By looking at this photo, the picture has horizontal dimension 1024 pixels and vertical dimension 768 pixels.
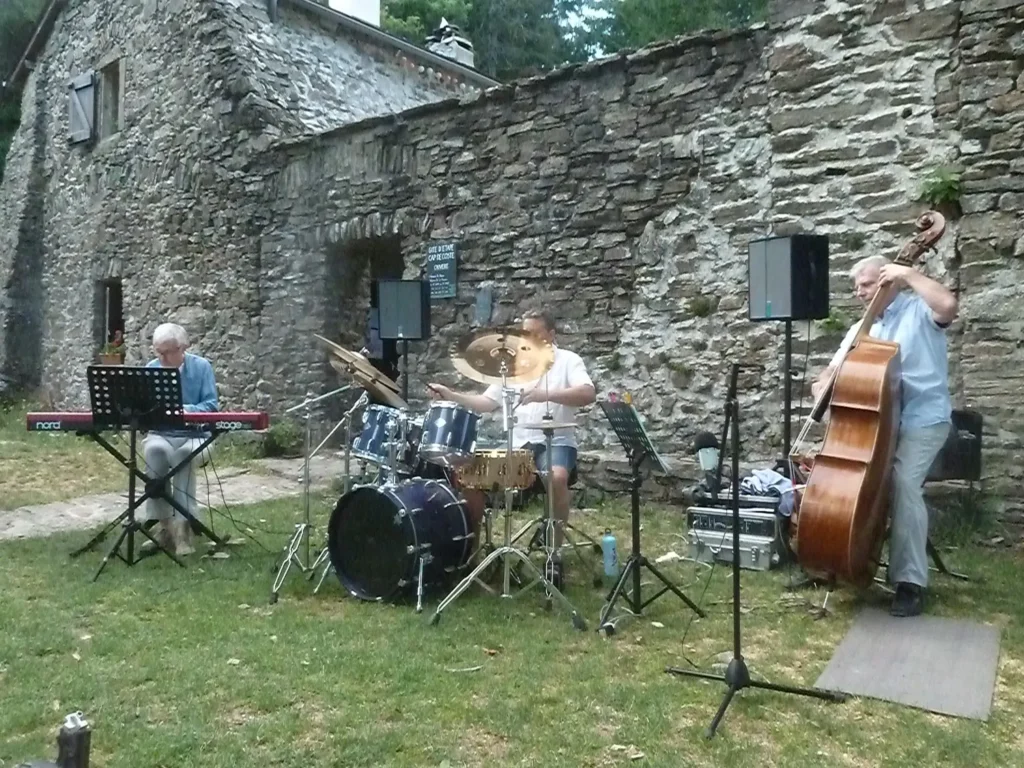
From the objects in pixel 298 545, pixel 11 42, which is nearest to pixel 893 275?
→ pixel 298 545

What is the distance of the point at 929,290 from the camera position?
149 inches

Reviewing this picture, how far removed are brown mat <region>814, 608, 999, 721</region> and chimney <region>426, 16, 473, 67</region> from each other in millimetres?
10802

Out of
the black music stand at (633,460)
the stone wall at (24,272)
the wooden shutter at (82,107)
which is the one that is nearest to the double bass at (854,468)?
the black music stand at (633,460)

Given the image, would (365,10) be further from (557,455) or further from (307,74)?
(557,455)

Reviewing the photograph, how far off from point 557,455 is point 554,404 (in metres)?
0.35

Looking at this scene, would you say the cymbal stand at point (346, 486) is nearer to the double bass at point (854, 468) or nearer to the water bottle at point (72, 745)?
the double bass at point (854, 468)

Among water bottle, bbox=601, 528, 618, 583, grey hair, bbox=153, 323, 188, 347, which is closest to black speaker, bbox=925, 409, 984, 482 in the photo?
water bottle, bbox=601, 528, 618, 583

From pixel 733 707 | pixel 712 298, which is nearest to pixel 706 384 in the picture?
pixel 712 298

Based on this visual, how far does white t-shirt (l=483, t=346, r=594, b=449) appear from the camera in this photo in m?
4.70

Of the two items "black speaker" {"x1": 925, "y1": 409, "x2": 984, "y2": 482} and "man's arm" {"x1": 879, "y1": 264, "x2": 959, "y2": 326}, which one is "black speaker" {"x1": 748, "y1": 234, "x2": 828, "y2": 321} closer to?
"black speaker" {"x1": 925, "y1": 409, "x2": 984, "y2": 482}

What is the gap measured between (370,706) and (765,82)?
4.74 meters

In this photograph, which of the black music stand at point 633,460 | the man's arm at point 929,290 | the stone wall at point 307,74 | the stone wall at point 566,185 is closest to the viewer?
the black music stand at point 633,460

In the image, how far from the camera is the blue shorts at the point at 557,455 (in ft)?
15.1

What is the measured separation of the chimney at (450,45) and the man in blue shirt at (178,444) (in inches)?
339
